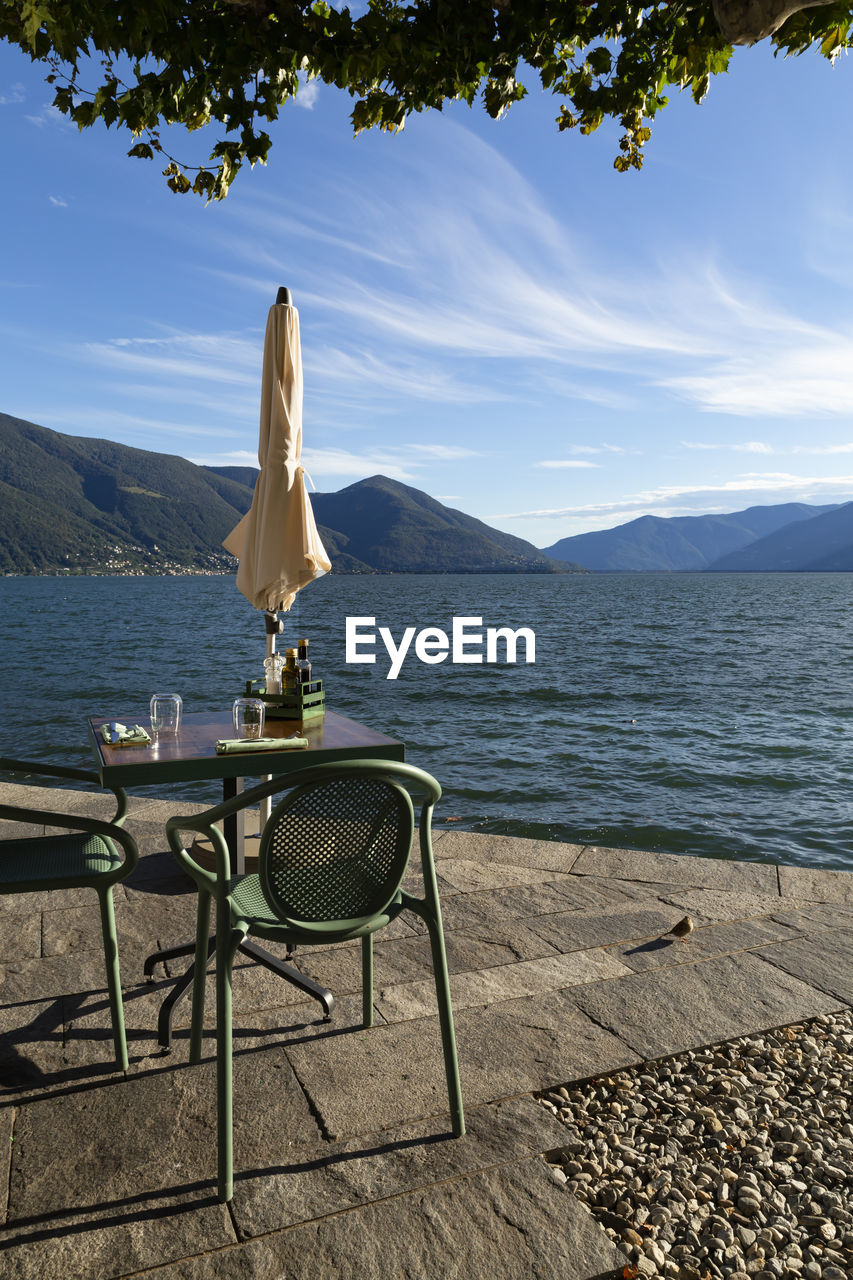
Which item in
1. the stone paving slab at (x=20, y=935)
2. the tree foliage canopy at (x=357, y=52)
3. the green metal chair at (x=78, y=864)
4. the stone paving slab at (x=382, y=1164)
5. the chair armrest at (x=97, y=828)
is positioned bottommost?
the stone paving slab at (x=20, y=935)

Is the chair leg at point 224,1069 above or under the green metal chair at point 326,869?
under

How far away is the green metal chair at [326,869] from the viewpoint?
2170 mm

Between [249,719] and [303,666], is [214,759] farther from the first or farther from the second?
[303,666]

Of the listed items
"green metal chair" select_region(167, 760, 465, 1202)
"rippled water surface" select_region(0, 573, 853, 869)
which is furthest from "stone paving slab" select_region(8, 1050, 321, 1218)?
"rippled water surface" select_region(0, 573, 853, 869)

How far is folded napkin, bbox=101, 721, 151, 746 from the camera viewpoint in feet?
10.3

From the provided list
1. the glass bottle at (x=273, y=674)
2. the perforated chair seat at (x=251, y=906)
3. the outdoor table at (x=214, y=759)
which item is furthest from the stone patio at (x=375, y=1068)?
the glass bottle at (x=273, y=674)

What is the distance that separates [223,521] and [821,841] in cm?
17143

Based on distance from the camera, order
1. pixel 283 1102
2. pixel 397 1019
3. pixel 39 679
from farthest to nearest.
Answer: pixel 39 679 → pixel 397 1019 → pixel 283 1102

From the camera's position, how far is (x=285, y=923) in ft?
7.48

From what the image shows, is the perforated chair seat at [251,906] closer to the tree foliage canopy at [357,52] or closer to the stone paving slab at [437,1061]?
the stone paving slab at [437,1061]

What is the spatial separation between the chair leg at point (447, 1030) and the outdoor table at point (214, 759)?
28.6 inches

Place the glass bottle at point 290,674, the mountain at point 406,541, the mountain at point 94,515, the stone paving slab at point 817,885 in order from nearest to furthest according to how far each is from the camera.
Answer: the glass bottle at point 290,674 < the stone paving slab at point 817,885 < the mountain at point 94,515 < the mountain at point 406,541

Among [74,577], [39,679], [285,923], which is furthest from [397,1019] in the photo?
[74,577]

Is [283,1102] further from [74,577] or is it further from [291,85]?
[74,577]
